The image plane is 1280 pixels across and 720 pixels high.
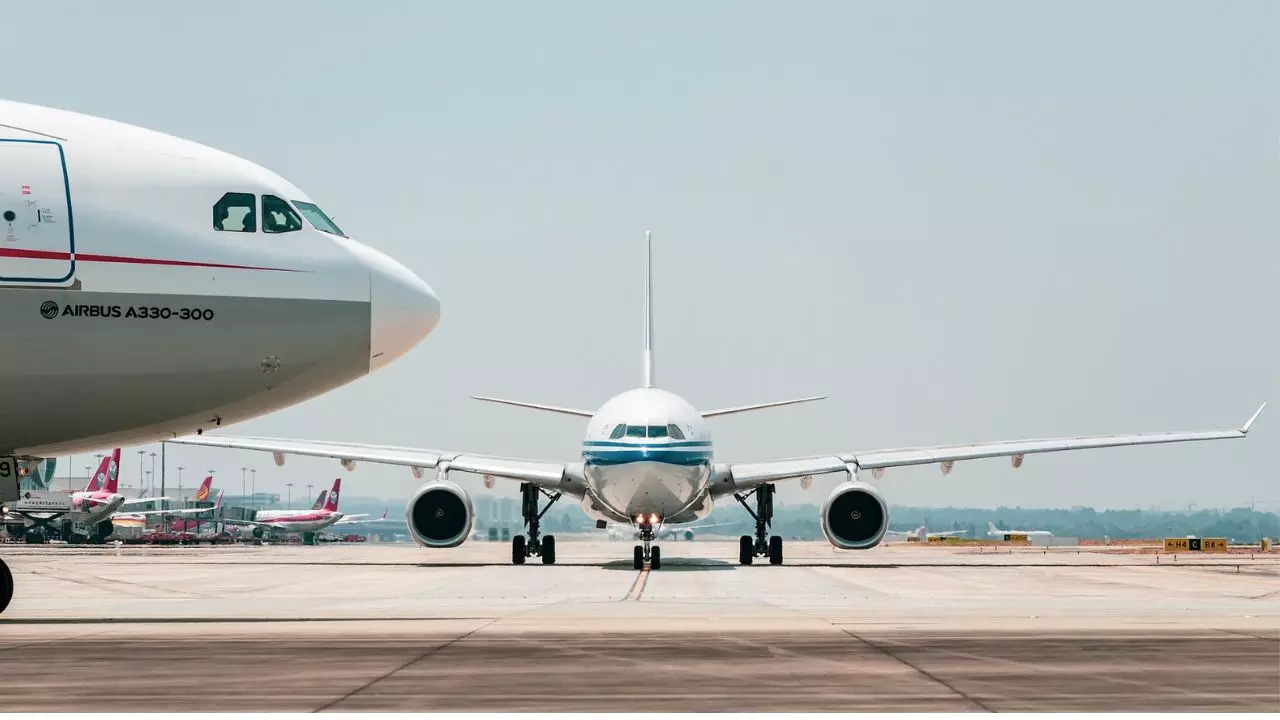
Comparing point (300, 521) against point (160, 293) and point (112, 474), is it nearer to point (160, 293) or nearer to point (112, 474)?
point (112, 474)

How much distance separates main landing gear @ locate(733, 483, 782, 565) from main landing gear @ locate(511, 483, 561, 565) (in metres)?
5.04

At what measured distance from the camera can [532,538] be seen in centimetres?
3838

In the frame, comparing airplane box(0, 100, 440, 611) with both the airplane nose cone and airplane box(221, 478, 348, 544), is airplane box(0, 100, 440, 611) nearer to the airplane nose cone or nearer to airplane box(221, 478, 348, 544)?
the airplane nose cone

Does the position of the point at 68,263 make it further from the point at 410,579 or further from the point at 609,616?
the point at 410,579

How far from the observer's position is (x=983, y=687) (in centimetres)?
953

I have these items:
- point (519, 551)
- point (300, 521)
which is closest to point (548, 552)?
point (519, 551)

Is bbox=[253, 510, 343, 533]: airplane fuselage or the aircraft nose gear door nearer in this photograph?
the aircraft nose gear door

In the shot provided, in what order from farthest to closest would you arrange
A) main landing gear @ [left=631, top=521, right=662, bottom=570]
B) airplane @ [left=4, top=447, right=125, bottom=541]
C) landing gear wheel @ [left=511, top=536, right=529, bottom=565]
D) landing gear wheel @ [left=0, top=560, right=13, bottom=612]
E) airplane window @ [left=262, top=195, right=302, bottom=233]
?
airplane @ [left=4, top=447, right=125, bottom=541]
landing gear wheel @ [left=511, top=536, right=529, bottom=565]
main landing gear @ [left=631, top=521, right=662, bottom=570]
landing gear wheel @ [left=0, top=560, right=13, bottom=612]
airplane window @ [left=262, top=195, right=302, bottom=233]

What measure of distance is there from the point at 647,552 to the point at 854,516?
514 cm

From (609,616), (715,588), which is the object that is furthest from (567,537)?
(609,616)

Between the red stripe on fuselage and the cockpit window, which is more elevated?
the cockpit window

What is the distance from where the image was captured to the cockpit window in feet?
52.4

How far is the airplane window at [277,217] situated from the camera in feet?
51.2

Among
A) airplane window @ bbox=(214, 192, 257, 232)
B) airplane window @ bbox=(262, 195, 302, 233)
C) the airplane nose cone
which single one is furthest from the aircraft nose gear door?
the airplane nose cone
